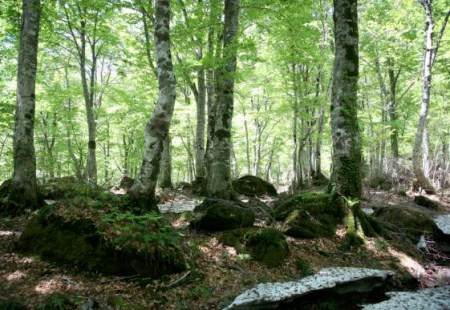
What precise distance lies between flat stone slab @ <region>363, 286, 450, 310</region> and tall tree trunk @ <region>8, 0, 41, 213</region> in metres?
7.90

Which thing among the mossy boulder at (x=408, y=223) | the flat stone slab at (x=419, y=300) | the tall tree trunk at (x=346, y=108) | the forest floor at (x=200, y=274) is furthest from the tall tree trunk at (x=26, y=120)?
the mossy boulder at (x=408, y=223)

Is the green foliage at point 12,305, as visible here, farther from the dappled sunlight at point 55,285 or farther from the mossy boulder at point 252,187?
the mossy boulder at point 252,187

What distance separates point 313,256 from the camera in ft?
21.2

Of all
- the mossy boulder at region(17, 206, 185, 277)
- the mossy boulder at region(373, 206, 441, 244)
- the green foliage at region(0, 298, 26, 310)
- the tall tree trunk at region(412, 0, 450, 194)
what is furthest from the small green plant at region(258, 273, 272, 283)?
the tall tree trunk at region(412, 0, 450, 194)

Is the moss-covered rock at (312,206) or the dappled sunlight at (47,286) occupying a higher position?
the moss-covered rock at (312,206)

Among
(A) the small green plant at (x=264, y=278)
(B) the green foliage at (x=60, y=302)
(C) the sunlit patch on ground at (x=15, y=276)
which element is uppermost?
(C) the sunlit patch on ground at (x=15, y=276)

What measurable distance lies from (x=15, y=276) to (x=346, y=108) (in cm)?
749

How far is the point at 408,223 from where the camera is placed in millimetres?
8641

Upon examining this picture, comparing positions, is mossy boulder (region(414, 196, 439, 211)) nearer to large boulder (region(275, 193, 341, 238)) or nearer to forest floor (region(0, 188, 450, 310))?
forest floor (region(0, 188, 450, 310))

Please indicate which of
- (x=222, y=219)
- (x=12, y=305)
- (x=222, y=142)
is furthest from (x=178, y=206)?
(x=12, y=305)

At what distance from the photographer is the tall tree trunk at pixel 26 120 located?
7.87 meters

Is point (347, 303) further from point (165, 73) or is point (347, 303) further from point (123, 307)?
point (165, 73)

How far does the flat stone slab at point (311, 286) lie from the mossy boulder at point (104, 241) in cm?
131

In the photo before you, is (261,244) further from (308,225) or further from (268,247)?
(308,225)
